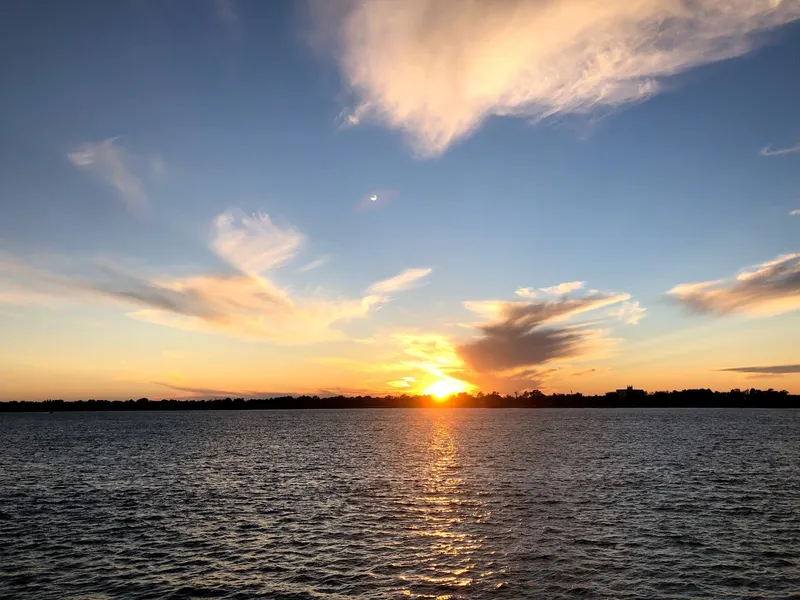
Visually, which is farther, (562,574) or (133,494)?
(133,494)

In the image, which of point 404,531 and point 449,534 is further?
point 404,531

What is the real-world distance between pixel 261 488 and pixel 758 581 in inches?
2100

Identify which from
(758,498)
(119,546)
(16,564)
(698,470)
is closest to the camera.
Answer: (16,564)

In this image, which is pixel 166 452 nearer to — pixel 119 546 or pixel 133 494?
pixel 133 494

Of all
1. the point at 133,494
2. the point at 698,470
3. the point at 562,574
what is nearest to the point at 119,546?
the point at 133,494

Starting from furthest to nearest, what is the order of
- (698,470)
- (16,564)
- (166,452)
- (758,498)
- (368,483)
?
(166,452)
(698,470)
(368,483)
(758,498)
(16,564)

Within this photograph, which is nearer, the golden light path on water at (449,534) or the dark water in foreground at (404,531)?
the dark water in foreground at (404,531)

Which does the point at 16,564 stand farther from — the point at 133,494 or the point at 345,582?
the point at 133,494

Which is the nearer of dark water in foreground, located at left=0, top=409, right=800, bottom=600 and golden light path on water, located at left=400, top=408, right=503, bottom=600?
dark water in foreground, located at left=0, top=409, right=800, bottom=600

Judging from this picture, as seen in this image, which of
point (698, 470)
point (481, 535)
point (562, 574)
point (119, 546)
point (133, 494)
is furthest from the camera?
point (698, 470)

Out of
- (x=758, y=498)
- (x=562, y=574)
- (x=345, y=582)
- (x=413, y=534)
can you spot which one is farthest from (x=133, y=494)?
(x=758, y=498)

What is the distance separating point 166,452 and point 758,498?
110236 mm

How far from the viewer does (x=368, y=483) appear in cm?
7444

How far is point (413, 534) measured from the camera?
4662 cm
